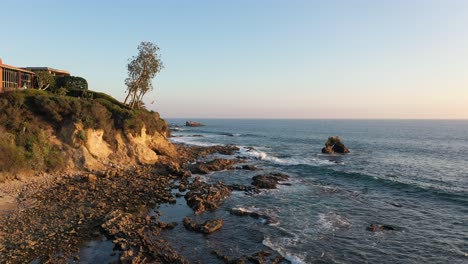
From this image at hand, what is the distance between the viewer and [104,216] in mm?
22906

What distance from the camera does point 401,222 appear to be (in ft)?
83.6

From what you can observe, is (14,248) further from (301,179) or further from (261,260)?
(301,179)

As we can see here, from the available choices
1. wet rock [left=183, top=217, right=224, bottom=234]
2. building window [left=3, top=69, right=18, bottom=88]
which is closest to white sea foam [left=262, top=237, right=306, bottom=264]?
wet rock [left=183, top=217, right=224, bottom=234]

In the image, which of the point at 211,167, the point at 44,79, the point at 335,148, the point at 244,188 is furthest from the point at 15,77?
the point at 335,148

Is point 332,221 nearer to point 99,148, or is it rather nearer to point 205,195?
point 205,195

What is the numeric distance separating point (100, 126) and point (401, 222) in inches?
1368

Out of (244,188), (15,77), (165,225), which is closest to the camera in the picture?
(165,225)

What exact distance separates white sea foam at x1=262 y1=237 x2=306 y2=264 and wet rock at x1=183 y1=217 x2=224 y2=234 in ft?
12.5

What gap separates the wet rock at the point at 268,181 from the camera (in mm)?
36188

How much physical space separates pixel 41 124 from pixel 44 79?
18.5 m

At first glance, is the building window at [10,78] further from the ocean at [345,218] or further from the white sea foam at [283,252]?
the white sea foam at [283,252]

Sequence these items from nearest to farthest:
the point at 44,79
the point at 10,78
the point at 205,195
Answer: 1. the point at 205,195
2. the point at 10,78
3. the point at 44,79

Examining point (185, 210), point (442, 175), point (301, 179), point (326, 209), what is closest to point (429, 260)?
point (326, 209)

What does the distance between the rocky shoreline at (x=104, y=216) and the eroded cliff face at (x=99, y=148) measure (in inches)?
84.7
